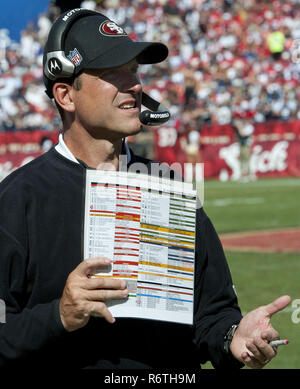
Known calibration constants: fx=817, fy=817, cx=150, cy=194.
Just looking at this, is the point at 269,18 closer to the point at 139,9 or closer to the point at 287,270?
the point at 139,9

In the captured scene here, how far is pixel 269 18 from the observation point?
111ft

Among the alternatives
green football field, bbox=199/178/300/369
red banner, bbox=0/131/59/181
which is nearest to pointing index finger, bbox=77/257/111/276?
green football field, bbox=199/178/300/369

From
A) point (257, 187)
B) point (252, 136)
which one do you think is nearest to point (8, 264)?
point (257, 187)

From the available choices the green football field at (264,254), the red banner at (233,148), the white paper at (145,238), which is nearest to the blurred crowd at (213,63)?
the red banner at (233,148)

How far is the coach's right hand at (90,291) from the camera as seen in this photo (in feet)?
8.02

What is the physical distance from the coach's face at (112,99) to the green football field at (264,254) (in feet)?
12.8

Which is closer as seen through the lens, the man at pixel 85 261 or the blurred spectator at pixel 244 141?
the man at pixel 85 261

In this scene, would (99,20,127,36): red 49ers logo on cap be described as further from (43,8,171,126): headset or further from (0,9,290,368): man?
(43,8,171,126): headset

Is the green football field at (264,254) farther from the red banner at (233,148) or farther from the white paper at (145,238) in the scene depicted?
the white paper at (145,238)

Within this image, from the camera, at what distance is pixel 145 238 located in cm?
260

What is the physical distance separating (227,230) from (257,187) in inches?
354

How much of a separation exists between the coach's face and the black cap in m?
0.05

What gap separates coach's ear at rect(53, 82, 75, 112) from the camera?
3035mm

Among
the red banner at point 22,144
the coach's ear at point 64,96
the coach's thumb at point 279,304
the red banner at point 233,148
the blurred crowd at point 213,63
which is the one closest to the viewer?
the coach's thumb at point 279,304
